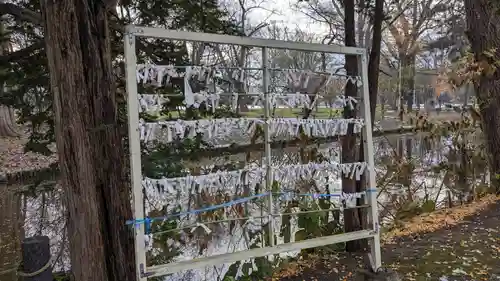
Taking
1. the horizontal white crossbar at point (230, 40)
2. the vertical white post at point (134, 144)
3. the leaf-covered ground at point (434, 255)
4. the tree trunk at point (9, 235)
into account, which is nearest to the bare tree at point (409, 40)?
the leaf-covered ground at point (434, 255)

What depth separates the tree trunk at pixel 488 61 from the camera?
21.0ft

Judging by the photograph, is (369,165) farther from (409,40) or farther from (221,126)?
(409,40)

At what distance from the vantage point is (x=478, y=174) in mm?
6961

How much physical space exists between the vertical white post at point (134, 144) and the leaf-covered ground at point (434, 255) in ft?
6.06

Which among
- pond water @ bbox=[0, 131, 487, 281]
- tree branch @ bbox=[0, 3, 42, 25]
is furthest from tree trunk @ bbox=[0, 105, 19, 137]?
tree branch @ bbox=[0, 3, 42, 25]

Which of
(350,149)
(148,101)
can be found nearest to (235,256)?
(148,101)

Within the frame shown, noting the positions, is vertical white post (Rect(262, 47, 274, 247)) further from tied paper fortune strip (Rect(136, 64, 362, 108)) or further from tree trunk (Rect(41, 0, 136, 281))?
tree trunk (Rect(41, 0, 136, 281))

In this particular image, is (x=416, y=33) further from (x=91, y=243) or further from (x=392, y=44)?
(x=91, y=243)

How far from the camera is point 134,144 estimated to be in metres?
2.26

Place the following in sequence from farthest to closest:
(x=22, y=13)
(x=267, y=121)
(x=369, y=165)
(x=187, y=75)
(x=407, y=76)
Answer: (x=407, y=76), (x=22, y=13), (x=369, y=165), (x=267, y=121), (x=187, y=75)

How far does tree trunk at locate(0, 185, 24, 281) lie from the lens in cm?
543

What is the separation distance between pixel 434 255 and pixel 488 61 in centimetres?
365

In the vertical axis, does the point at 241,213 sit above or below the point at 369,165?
below

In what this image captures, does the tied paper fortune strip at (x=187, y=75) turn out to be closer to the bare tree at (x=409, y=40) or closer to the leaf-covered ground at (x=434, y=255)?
the leaf-covered ground at (x=434, y=255)
